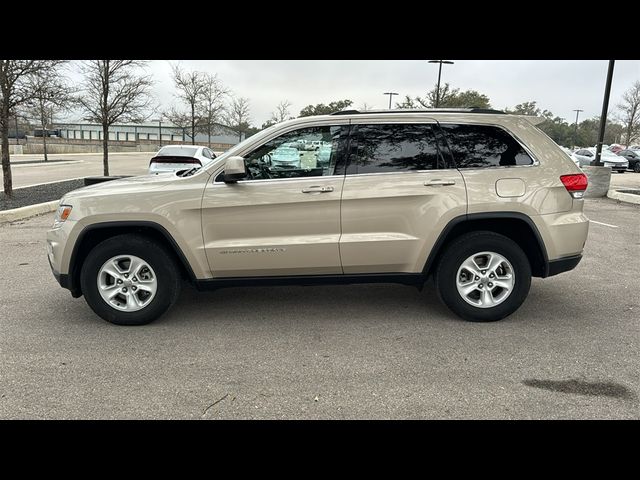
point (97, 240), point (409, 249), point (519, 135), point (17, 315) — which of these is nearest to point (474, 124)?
point (519, 135)

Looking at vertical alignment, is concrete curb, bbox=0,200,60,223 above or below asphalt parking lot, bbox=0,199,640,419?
above

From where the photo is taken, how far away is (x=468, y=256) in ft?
14.3

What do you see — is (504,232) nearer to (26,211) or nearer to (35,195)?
(26,211)

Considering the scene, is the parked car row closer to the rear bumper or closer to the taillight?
the taillight

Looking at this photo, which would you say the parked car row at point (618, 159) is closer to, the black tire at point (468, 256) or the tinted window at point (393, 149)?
the black tire at point (468, 256)

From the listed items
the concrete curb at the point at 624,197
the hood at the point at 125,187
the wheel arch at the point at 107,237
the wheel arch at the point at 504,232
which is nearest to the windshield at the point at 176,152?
the hood at the point at 125,187

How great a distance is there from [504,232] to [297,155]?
2136 mm

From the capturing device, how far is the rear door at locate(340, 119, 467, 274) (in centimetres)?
428

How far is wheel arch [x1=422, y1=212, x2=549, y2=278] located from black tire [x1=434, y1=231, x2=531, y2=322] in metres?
0.08

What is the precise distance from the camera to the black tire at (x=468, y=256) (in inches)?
171

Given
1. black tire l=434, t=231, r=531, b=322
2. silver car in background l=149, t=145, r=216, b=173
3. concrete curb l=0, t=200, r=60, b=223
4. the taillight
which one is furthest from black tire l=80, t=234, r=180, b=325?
silver car in background l=149, t=145, r=216, b=173

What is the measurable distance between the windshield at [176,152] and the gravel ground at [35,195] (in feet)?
9.66
